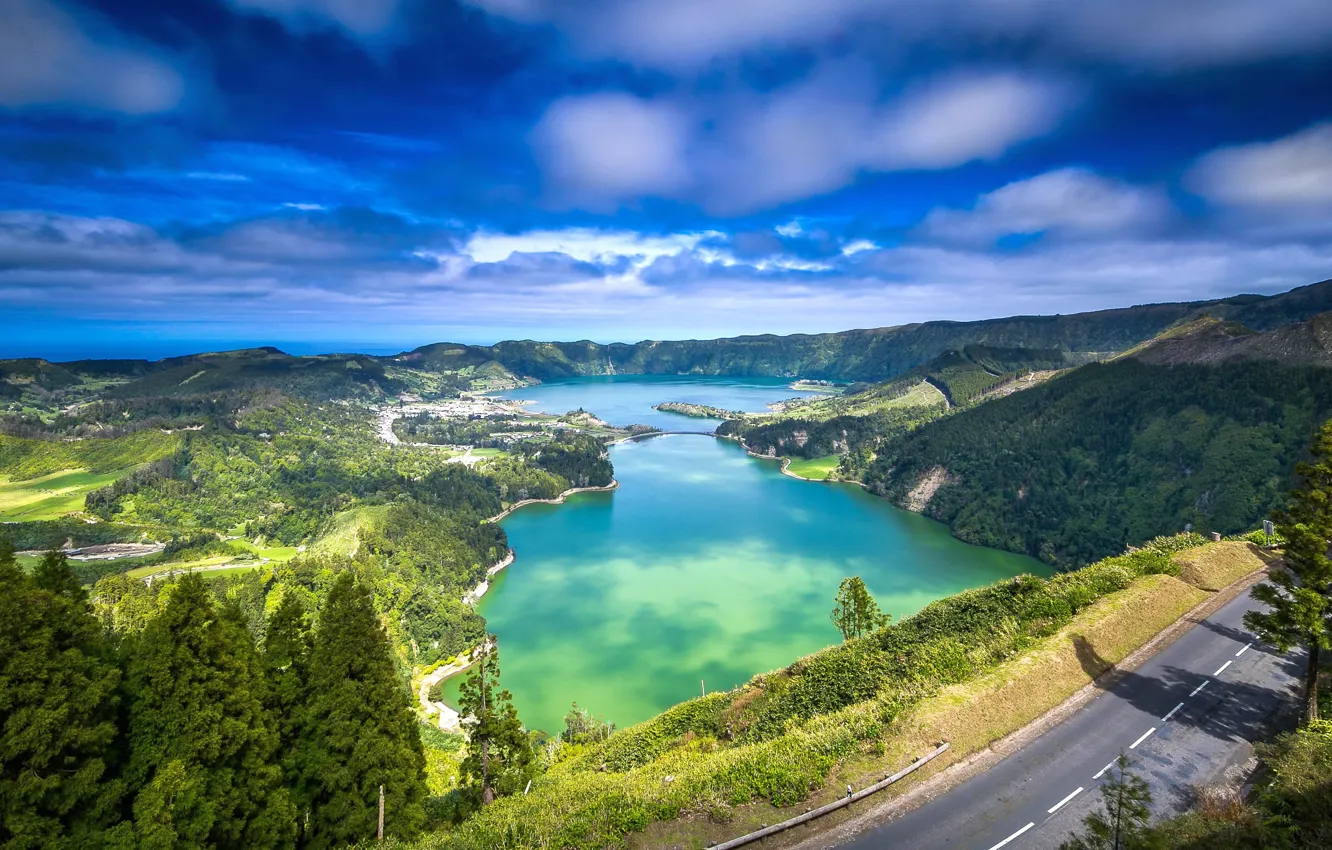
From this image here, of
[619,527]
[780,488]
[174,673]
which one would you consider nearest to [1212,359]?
[780,488]

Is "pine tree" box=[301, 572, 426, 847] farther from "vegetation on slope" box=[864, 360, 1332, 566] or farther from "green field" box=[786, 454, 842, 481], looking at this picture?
"green field" box=[786, 454, 842, 481]

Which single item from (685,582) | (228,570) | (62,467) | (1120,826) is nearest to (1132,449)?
(685,582)

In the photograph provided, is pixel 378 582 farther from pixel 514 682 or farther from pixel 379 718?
pixel 379 718

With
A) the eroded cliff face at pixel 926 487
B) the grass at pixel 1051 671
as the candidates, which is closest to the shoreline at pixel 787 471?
the eroded cliff face at pixel 926 487

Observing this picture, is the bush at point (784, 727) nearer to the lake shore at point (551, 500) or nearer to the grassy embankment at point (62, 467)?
the lake shore at point (551, 500)

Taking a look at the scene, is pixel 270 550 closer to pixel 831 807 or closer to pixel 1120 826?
pixel 831 807
